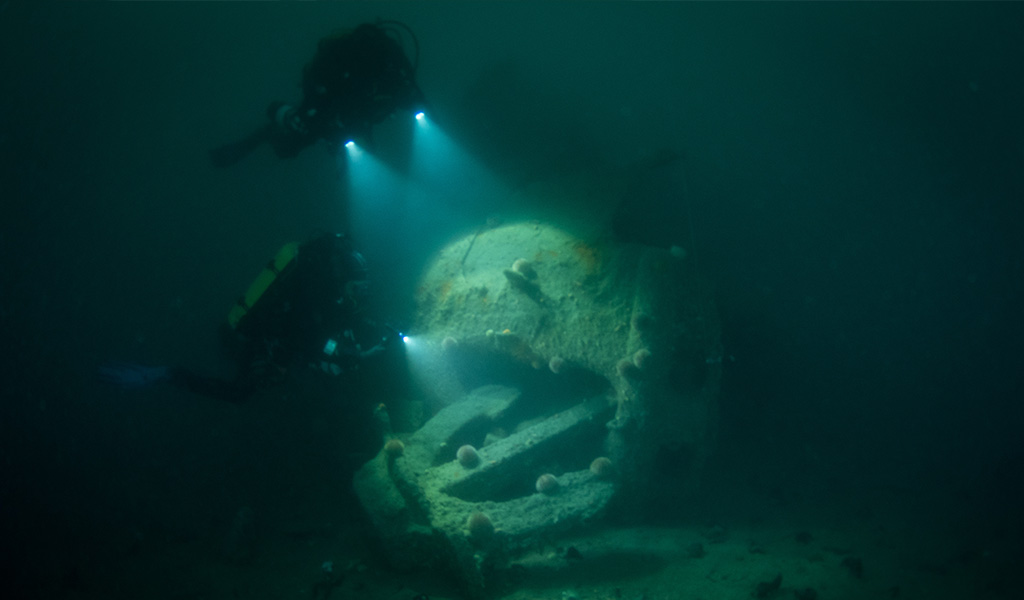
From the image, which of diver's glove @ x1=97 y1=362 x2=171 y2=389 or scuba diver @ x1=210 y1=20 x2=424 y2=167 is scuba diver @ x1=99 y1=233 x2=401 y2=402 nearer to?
diver's glove @ x1=97 y1=362 x2=171 y2=389

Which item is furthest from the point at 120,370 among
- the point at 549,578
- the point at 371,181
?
the point at 371,181

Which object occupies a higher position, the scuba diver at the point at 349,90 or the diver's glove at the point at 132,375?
the scuba diver at the point at 349,90

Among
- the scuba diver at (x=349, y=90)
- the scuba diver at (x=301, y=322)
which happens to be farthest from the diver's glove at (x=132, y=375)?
the scuba diver at (x=349, y=90)

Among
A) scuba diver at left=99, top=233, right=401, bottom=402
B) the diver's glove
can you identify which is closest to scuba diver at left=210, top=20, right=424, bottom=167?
scuba diver at left=99, top=233, right=401, bottom=402

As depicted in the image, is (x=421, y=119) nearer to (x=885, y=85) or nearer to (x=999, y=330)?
(x=885, y=85)

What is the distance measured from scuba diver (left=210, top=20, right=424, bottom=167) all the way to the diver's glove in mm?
3662

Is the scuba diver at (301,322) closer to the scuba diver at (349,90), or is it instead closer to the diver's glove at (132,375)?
the diver's glove at (132,375)

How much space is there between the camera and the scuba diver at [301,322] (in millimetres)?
5535

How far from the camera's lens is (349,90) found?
5.98 metres

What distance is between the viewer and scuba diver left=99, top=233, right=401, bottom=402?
5535 millimetres

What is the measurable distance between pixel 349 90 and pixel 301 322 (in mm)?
3267

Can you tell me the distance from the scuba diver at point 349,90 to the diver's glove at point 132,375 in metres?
3.66

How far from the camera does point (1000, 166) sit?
14.6m

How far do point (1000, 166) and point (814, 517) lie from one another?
16337 mm
